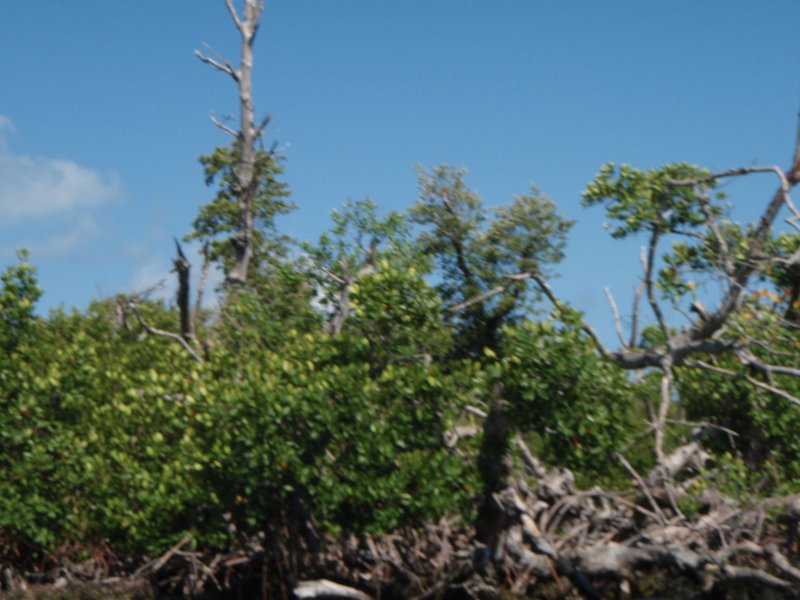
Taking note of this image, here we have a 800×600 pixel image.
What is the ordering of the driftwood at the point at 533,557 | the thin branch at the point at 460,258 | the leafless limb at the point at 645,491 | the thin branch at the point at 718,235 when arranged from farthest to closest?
the thin branch at the point at 460,258, the driftwood at the point at 533,557, the leafless limb at the point at 645,491, the thin branch at the point at 718,235

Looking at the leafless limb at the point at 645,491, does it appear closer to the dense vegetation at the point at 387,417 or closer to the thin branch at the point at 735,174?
the dense vegetation at the point at 387,417

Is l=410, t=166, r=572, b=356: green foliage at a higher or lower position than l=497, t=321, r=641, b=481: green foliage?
higher

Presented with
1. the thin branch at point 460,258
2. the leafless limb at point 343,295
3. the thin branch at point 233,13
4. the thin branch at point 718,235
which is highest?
the thin branch at point 233,13

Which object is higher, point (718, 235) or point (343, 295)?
point (343, 295)

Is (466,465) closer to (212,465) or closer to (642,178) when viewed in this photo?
(212,465)

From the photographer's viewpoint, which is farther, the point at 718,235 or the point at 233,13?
the point at 233,13

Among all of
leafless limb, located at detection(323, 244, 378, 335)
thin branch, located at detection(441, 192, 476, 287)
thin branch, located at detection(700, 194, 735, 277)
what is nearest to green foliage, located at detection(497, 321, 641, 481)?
thin branch, located at detection(700, 194, 735, 277)

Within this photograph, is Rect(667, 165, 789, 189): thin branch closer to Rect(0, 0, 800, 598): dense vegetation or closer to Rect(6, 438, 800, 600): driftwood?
Rect(0, 0, 800, 598): dense vegetation

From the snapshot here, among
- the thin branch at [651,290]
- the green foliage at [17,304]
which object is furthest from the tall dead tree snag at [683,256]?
the green foliage at [17,304]

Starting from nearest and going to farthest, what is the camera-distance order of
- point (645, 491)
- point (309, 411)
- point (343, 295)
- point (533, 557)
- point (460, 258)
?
point (309, 411)
point (645, 491)
point (533, 557)
point (343, 295)
point (460, 258)

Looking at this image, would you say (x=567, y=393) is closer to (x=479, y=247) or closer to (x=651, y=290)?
(x=651, y=290)

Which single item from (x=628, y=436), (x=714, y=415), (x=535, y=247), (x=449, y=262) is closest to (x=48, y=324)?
(x=449, y=262)

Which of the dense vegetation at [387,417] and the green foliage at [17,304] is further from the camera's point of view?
the green foliage at [17,304]

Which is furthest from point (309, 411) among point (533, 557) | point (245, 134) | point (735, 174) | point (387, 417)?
point (245, 134)
